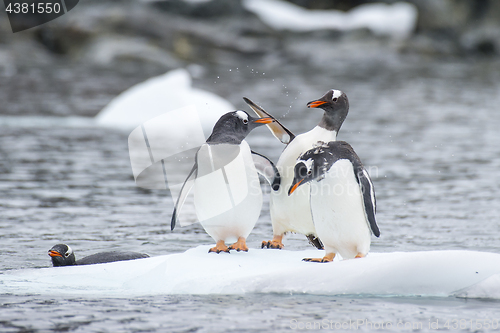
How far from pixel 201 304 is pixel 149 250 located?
2.17 meters

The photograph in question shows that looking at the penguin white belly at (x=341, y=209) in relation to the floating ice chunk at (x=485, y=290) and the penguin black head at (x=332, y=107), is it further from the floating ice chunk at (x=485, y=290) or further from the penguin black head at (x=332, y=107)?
the floating ice chunk at (x=485, y=290)

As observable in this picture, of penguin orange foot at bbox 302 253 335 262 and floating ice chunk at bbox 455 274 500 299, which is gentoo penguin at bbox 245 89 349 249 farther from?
floating ice chunk at bbox 455 274 500 299

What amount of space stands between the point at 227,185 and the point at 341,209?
35.8 inches

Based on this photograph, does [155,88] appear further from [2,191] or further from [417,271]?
[417,271]

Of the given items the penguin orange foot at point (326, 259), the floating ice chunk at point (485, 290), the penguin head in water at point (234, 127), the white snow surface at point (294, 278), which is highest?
the penguin head in water at point (234, 127)

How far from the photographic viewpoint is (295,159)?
19.0 ft

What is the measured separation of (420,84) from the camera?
88.0 ft

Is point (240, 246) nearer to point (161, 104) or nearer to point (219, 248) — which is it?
point (219, 248)

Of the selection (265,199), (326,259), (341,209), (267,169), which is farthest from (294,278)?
(265,199)

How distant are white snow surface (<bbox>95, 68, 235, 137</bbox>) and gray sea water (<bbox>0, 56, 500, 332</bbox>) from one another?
0.92 metres

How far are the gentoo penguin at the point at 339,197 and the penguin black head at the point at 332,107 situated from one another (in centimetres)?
45

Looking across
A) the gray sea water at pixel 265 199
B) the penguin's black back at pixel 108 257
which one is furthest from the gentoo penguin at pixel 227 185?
the gray sea water at pixel 265 199

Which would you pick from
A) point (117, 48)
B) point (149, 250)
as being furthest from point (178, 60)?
point (149, 250)

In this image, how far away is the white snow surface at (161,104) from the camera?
51.7 ft
